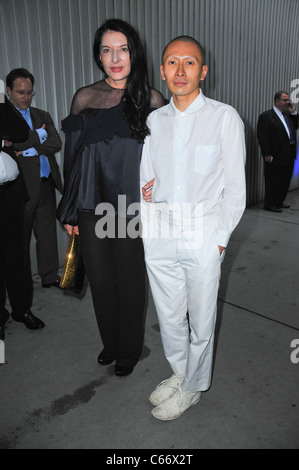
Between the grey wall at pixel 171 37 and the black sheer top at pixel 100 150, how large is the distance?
5.66 ft

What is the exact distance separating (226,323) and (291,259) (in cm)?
156

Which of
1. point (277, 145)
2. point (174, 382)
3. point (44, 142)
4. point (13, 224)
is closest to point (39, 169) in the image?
point (44, 142)

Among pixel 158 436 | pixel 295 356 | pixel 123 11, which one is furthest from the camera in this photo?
pixel 123 11

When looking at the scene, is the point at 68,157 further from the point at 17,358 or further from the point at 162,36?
the point at 162,36

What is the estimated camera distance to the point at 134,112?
6.05ft

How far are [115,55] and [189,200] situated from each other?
77 cm

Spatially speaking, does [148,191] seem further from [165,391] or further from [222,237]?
[165,391]

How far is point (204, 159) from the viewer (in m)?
1.62

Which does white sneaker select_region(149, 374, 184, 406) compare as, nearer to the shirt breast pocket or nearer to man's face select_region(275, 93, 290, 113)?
the shirt breast pocket

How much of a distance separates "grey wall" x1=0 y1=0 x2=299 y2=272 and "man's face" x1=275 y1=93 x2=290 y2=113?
505mm

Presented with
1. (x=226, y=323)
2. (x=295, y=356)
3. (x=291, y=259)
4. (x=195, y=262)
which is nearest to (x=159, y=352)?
(x=226, y=323)

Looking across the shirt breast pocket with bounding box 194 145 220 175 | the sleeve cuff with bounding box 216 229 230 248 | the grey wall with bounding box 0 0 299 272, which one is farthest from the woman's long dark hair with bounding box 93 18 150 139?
the grey wall with bounding box 0 0 299 272

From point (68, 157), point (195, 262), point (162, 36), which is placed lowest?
point (195, 262)

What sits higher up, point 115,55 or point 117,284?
point 115,55
